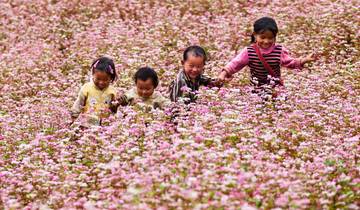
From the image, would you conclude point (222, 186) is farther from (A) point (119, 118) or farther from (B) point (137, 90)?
(B) point (137, 90)

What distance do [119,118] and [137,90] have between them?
0.73 metres

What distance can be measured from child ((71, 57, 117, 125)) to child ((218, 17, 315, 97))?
1.46 metres

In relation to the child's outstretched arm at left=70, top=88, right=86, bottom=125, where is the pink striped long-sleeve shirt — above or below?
above

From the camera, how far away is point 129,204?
454cm

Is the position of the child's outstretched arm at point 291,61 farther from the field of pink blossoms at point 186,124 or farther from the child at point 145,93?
the child at point 145,93

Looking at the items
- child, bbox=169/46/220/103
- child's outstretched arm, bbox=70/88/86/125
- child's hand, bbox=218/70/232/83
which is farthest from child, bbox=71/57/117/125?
child's hand, bbox=218/70/232/83

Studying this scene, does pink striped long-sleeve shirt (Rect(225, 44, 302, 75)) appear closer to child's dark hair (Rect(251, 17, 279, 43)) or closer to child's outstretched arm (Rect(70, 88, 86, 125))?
child's dark hair (Rect(251, 17, 279, 43))

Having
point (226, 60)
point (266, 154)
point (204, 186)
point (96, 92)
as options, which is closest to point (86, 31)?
point (226, 60)

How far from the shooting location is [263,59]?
811cm

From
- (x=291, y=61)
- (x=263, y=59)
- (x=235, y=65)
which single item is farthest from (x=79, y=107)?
(x=291, y=61)

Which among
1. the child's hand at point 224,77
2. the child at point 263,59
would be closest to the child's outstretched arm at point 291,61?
the child at point 263,59

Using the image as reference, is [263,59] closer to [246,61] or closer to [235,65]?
[246,61]

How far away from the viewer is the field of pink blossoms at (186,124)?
16.3 feet

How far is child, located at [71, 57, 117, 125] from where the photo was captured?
295 inches
